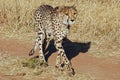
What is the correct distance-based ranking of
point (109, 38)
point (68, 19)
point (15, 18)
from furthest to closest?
point (15, 18), point (109, 38), point (68, 19)

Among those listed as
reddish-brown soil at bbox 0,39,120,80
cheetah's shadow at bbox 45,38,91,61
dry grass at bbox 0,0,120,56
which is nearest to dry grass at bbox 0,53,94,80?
reddish-brown soil at bbox 0,39,120,80

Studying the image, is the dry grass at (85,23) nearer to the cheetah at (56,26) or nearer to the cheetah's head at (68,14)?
the cheetah at (56,26)

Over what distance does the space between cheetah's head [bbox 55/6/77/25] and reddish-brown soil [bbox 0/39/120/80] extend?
0.92 m

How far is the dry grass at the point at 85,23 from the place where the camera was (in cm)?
855

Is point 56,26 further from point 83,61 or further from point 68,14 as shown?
point 83,61

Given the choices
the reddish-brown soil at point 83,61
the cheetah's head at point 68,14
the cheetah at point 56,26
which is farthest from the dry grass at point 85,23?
the cheetah's head at point 68,14

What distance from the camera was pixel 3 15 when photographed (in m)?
9.54

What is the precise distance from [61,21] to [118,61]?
158 centimetres

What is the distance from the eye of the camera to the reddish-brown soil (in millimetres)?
6459

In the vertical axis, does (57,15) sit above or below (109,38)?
above

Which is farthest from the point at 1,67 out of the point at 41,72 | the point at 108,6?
the point at 108,6

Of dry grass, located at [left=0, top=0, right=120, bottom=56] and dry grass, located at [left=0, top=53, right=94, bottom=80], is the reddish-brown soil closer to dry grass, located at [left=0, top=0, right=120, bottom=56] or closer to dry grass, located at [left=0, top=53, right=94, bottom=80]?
dry grass, located at [left=0, top=53, right=94, bottom=80]

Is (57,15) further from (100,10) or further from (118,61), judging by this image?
(100,10)

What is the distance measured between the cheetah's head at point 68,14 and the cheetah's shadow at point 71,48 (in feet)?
4.46
